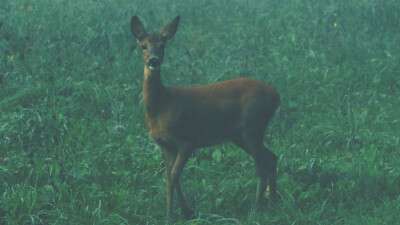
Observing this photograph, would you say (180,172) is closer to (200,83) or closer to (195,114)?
(195,114)

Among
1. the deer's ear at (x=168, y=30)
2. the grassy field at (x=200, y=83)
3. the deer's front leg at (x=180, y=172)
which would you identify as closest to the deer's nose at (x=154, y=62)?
the deer's ear at (x=168, y=30)

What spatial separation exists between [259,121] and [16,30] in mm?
4642

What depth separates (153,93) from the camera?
5289mm

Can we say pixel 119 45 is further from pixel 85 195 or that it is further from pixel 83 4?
pixel 85 195

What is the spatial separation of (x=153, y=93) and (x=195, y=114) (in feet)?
1.21

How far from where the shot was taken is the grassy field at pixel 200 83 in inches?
211

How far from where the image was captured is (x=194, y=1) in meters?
11.3

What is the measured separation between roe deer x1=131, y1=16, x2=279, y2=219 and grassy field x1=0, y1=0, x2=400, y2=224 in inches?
12.5

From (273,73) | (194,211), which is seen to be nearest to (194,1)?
(273,73)

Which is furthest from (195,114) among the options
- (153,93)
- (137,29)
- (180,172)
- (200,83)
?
(200,83)

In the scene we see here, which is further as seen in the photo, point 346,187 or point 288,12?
point 288,12

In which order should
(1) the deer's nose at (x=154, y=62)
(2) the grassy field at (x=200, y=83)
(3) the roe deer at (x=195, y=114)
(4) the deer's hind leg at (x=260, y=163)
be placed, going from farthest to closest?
1. (4) the deer's hind leg at (x=260, y=163)
2. (2) the grassy field at (x=200, y=83)
3. (3) the roe deer at (x=195, y=114)
4. (1) the deer's nose at (x=154, y=62)

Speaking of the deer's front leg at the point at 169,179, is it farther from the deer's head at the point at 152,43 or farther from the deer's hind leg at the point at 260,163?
the deer's head at the point at 152,43

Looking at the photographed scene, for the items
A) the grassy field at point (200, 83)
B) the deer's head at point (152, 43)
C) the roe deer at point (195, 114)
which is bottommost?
the grassy field at point (200, 83)
